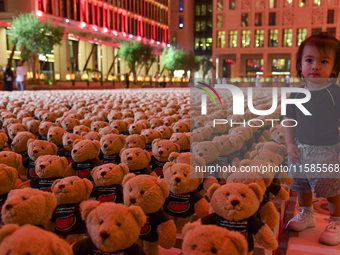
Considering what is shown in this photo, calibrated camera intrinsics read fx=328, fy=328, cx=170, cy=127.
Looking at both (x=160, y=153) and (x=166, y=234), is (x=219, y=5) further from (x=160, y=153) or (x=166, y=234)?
(x=166, y=234)

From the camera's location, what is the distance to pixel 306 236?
3008 mm

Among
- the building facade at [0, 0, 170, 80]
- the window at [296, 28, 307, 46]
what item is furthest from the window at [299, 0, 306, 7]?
the building facade at [0, 0, 170, 80]

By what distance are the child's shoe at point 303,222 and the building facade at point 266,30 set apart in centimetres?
4861

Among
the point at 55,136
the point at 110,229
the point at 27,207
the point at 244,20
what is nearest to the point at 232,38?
the point at 244,20

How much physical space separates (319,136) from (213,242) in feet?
6.01

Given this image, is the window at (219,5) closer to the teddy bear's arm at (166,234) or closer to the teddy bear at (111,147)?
the teddy bear at (111,147)

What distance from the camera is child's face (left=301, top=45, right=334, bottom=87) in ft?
9.34

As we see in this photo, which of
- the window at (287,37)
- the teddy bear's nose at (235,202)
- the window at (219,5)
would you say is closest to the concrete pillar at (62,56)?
the window at (219,5)

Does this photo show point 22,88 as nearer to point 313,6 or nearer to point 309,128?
point 309,128

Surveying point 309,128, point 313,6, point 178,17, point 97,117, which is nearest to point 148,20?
point 178,17

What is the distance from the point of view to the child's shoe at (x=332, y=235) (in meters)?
2.79

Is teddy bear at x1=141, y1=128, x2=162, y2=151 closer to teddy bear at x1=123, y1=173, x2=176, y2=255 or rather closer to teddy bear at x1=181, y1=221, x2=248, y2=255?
teddy bear at x1=123, y1=173, x2=176, y2=255

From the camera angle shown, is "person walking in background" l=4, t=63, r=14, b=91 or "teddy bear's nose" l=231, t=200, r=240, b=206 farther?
"person walking in background" l=4, t=63, r=14, b=91

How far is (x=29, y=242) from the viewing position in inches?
59.7
